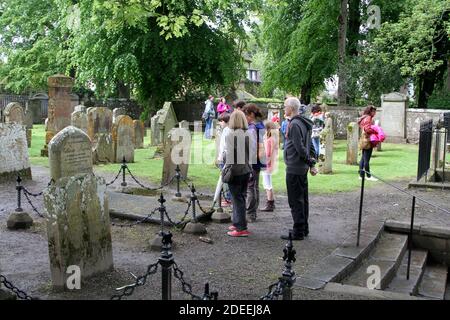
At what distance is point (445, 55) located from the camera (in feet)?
85.6

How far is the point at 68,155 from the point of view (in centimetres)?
555

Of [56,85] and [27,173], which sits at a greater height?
[56,85]

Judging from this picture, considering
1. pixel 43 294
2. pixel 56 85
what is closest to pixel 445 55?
pixel 56 85

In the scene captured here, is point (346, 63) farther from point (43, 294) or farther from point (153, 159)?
point (43, 294)

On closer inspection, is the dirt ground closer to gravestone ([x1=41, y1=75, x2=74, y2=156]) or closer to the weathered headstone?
gravestone ([x1=41, y1=75, x2=74, y2=156])

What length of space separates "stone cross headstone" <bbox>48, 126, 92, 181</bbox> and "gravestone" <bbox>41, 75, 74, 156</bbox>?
10142 millimetres

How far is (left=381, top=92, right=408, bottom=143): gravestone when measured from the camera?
22.7 metres

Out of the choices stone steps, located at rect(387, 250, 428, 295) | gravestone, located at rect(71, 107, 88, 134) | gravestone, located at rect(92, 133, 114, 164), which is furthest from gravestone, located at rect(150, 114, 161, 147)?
stone steps, located at rect(387, 250, 428, 295)

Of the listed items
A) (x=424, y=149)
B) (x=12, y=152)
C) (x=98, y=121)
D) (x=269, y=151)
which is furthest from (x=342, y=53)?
(x=12, y=152)

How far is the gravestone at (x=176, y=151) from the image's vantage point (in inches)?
449

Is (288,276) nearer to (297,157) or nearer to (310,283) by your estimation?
(310,283)

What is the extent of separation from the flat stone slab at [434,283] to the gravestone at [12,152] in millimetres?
9566

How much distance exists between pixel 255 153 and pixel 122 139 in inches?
331

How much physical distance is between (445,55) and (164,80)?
14994 millimetres
